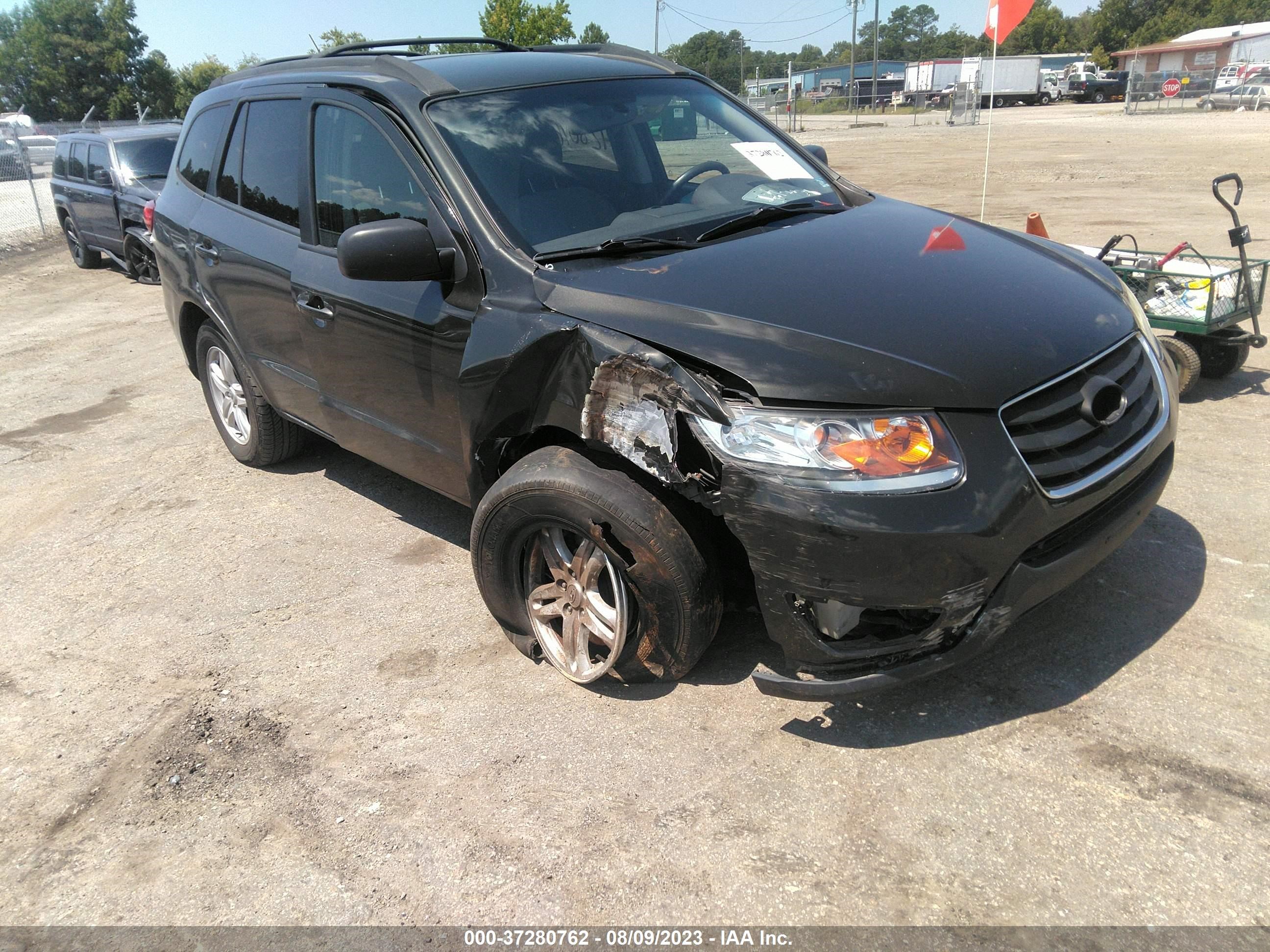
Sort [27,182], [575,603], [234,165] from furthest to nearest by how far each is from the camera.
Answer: [27,182] → [234,165] → [575,603]

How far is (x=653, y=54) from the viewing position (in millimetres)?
4621

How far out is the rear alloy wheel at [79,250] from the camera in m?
13.7

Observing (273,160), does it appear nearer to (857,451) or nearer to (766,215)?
(766,215)

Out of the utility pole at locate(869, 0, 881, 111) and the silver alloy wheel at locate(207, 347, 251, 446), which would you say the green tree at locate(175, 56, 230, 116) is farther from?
the silver alloy wheel at locate(207, 347, 251, 446)

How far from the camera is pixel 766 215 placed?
3.58m

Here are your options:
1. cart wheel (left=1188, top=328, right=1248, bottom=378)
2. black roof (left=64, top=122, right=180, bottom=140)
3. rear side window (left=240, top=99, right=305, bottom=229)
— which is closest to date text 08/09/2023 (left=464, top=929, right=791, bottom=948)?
rear side window (left=240, top=99, right=305, bottom=229)

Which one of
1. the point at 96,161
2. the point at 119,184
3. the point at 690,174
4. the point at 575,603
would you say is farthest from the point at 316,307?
the point at 96,161

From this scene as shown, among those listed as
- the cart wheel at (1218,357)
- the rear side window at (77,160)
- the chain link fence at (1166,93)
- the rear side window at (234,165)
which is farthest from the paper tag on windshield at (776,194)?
the chain link fence at (1166,93)

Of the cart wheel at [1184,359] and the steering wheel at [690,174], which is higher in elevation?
the steering wheel at [690,174]

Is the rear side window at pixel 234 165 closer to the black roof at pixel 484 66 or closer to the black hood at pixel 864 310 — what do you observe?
the black roof at pixel 484 66

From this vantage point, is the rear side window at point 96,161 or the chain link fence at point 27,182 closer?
the rear side window at point 96,161

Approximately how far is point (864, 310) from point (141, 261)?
468 inches

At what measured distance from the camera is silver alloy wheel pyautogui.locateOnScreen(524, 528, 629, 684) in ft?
9.91

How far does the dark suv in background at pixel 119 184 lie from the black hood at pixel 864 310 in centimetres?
1005
